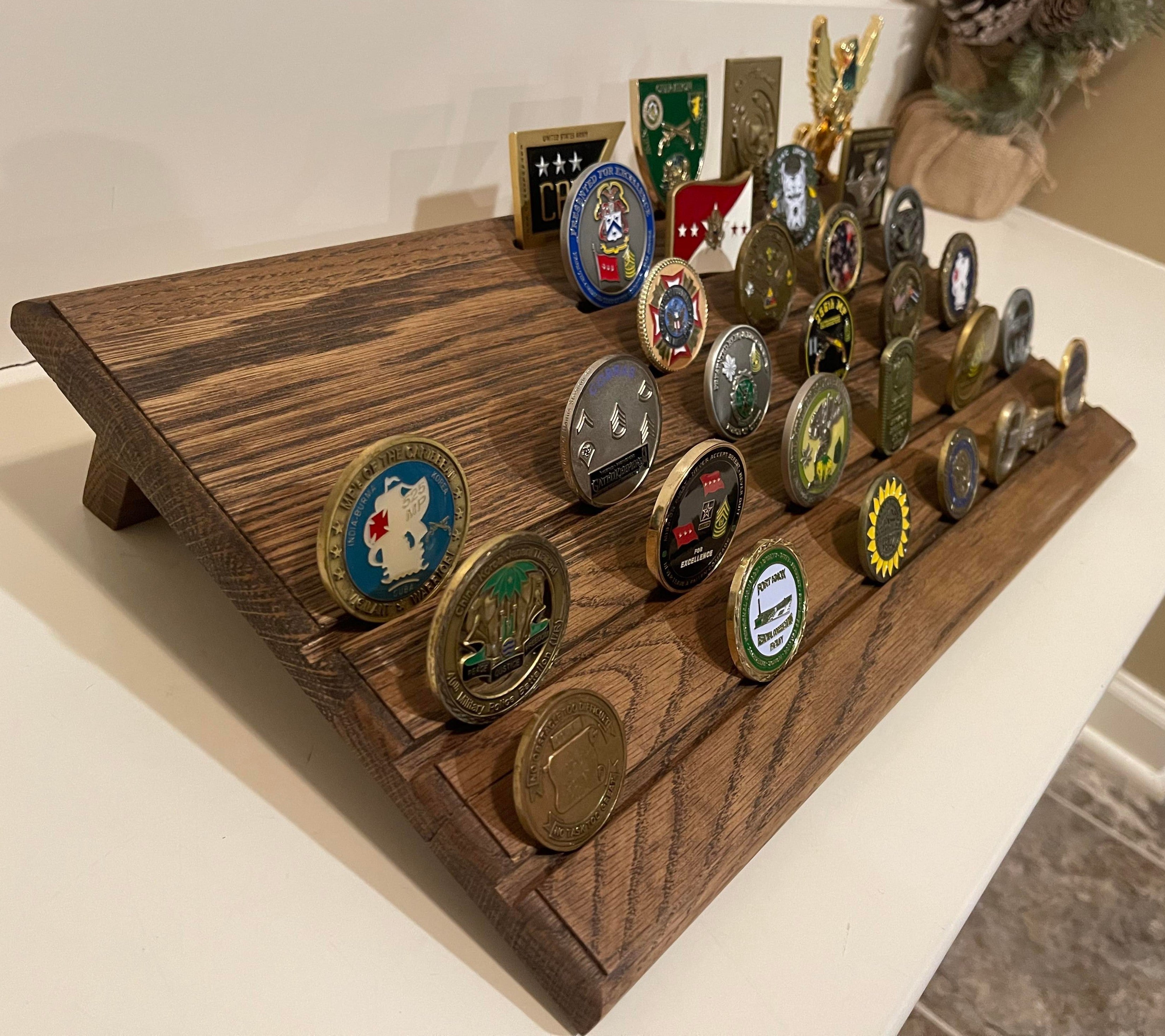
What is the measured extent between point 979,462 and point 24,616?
890 mm

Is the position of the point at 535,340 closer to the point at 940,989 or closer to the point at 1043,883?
the point at 940,989

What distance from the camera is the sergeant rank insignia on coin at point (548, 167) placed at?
35.2 inches

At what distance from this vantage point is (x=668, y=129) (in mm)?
1042

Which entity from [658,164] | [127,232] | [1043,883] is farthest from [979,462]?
[1043,883]

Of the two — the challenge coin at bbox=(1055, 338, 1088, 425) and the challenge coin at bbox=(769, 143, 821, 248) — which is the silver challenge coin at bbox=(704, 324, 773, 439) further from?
the challenge coin at bbox=(1055, 338, 1088, 425)

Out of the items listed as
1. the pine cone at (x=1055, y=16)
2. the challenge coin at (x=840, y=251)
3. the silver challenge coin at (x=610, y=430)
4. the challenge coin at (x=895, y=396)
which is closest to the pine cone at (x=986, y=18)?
the pine cone at (x=1055, y=16)

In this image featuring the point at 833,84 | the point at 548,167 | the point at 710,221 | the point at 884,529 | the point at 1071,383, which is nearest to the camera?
the point at 884,529

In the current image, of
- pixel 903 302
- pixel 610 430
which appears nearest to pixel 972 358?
pixel 903 302

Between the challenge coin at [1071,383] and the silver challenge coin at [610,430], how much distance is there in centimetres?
62

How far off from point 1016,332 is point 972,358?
161 millimetres

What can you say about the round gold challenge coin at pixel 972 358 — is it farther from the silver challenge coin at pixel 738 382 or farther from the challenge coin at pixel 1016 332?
the silver challenge coin at pixel 738 382

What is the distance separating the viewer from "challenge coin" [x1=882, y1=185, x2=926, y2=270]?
120 cm

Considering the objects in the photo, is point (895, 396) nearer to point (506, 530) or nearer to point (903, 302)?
point (903, 302)

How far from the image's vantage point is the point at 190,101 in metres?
0.86
